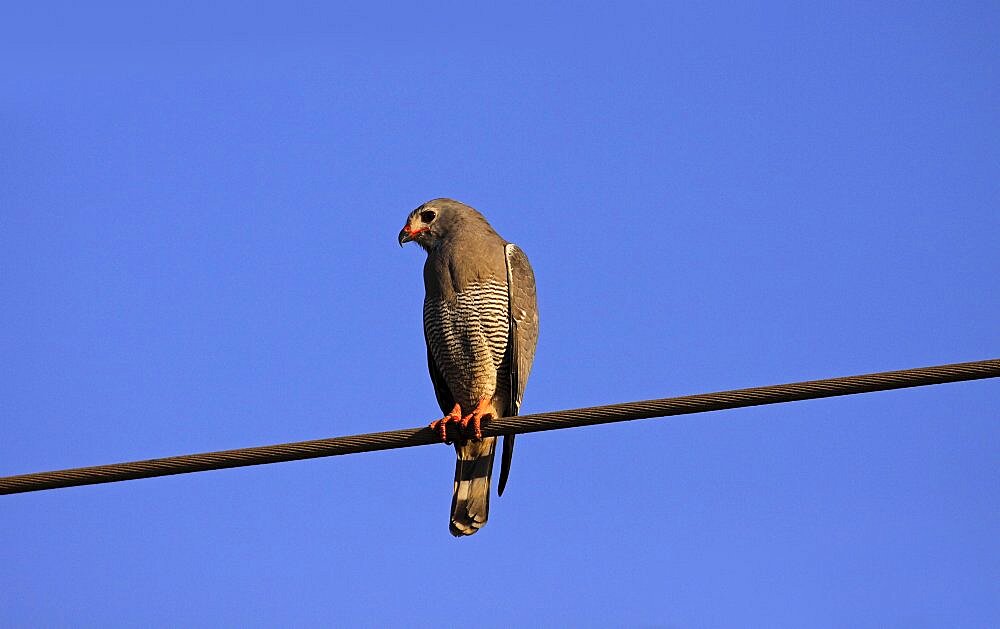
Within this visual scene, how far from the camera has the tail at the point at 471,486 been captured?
870cm

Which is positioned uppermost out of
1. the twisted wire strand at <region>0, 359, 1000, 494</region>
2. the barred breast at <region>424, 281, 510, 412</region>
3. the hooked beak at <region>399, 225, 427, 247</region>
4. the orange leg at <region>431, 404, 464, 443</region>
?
the hooked beak at <region>399, 225, 427, 247</region>

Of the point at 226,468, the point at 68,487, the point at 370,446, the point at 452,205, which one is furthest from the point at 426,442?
the point at 452,205

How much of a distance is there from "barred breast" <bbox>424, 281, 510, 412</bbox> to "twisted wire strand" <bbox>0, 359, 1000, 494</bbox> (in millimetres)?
2462

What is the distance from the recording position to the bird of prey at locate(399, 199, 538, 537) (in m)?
8.73

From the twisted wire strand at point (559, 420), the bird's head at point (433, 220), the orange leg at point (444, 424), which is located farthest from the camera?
the bird's head at point (433, 220)

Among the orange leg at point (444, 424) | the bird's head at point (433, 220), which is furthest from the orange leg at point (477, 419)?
the bird's head at point (433, 220)

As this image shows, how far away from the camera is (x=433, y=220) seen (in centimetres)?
952

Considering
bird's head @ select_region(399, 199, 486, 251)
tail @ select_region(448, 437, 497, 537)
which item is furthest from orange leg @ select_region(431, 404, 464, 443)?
bird's head @ select_region(399, 199, 486, 251)

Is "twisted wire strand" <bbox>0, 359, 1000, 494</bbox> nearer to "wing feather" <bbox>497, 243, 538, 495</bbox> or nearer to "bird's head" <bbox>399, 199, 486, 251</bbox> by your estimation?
"wing feather" <bbox>497, 243, 538, 495</bbox>

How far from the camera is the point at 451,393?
29.9ft

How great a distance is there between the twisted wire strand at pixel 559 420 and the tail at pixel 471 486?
99.8 inches

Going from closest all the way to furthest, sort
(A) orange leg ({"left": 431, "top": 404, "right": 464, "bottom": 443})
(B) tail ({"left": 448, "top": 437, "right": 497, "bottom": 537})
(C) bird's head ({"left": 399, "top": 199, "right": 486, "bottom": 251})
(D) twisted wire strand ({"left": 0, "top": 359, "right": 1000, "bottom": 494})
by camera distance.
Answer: (D) twisted wire strand ({"left": 0, "top": 359, "right": 1000, "bottom": 494}) < (A) orange leg ({"left": 431, "top": 404, "right": 464, "bottom": 443}) < (B) tail ({"left": 448, "top": 437, "right": 497, "bottom": 537}) < (C) bird's head ({"left": 399, "top": 199, "right": 486, "bottom": 251})

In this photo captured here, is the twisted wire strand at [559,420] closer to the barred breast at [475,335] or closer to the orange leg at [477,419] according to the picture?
the orange leg at [477,419]

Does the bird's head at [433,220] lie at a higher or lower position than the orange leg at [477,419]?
higher
